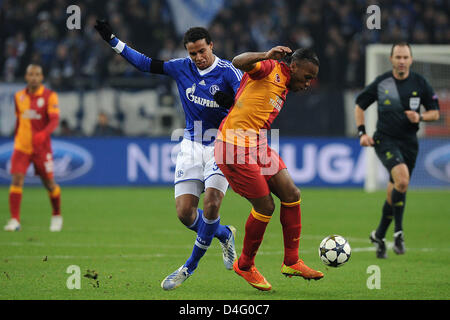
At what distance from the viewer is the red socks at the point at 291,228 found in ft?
21.9

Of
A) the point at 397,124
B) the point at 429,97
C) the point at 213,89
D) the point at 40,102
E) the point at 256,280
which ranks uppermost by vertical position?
the point at 213,89

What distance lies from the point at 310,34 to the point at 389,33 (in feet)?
7.05

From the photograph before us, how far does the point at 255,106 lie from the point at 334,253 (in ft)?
4.95

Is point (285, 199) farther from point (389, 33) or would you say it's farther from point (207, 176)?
point (389, 33)

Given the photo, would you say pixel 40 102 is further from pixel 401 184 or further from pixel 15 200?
pixel 401 184

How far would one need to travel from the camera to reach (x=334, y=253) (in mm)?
6898

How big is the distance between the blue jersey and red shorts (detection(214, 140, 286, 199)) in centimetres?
72

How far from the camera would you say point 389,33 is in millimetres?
21328

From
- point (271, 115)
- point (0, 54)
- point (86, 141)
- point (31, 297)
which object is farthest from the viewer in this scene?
point (0, 54)

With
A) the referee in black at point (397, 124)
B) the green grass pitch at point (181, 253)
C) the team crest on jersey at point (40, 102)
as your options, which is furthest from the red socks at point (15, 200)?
the referee in black at point (397, 124)

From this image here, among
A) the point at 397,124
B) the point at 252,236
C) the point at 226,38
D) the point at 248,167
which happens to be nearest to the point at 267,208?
the point at 252,236

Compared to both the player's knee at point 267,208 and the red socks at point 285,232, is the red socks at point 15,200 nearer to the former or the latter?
the red socks at point 285,232

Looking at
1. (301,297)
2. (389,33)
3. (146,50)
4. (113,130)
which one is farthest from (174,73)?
(389,33)

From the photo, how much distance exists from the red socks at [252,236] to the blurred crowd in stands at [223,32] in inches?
502
